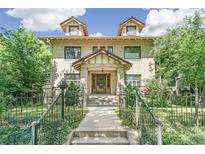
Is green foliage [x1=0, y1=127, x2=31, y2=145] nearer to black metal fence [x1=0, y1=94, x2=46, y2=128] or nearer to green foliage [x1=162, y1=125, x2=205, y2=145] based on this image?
black metal fence [x1=0, y1=94, x2=46, y2=128]

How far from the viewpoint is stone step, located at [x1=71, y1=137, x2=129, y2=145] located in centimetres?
451

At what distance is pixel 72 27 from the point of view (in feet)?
47.1

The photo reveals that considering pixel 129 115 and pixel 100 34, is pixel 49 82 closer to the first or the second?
pixel 100 34

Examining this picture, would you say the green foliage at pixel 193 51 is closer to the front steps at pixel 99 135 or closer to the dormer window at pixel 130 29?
the front steps at pixel 99 135

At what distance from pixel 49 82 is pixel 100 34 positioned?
3.45 m

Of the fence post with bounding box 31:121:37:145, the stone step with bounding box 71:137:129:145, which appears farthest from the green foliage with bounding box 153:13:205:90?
the fence post with bounding box 31:121:37:145

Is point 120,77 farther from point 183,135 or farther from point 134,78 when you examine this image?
point 183,135

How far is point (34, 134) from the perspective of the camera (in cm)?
353

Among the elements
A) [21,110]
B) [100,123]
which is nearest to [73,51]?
[21,110]

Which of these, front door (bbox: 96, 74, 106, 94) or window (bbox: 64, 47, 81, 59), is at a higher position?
window (bbox: 64, 47, 81, 59)

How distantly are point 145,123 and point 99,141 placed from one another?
85 cm

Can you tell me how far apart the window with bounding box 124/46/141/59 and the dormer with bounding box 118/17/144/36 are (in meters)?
0.87

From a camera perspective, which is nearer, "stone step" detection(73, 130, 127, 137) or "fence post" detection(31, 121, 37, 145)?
"fence post" detection(31, 121, 37, 145)
